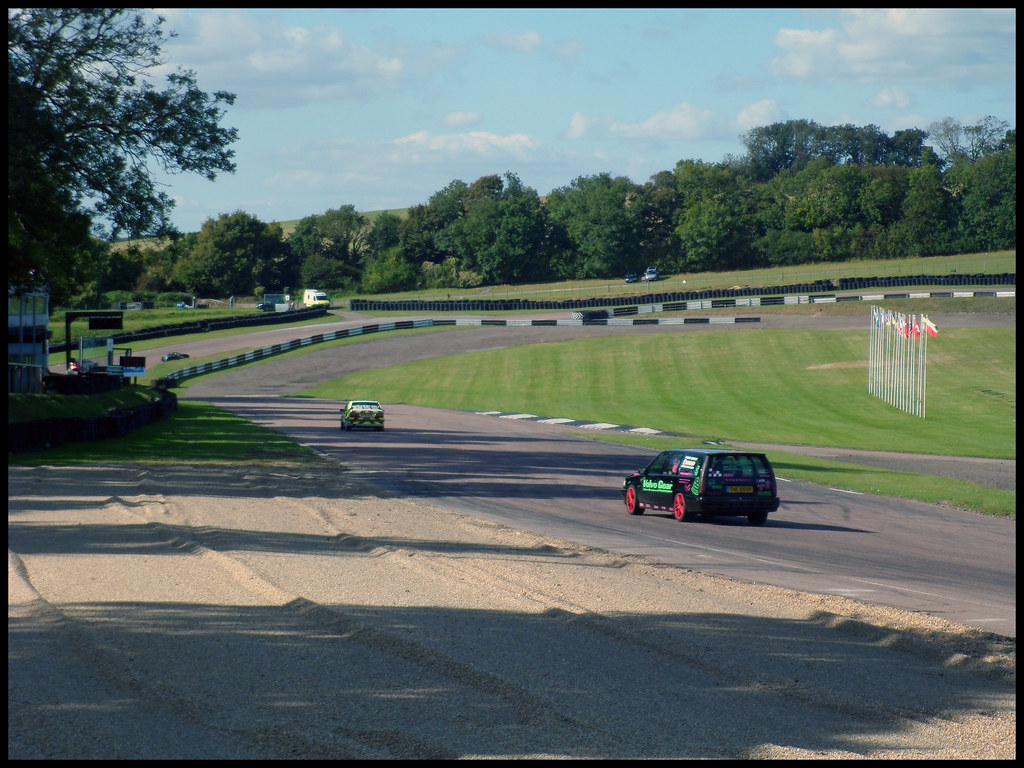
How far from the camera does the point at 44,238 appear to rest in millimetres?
26828

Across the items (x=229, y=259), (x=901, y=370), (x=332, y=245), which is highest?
(x=332, y=245)

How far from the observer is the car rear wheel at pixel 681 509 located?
20.0m

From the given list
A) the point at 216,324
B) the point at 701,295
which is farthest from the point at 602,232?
the point at 216,324

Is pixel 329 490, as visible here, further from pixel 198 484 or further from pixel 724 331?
pixel 724 331

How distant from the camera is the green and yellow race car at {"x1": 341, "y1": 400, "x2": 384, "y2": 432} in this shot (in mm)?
40750

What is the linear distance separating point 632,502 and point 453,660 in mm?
12272

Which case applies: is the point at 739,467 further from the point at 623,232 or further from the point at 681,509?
the point at 623,232

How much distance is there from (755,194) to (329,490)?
135m

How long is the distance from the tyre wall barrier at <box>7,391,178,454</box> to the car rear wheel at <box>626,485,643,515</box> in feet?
47.6

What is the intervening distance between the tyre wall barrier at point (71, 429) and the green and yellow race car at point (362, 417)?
7766mm

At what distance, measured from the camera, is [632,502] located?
68.8 feet

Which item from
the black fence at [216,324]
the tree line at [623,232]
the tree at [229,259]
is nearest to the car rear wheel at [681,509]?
the black fence at [216,324]

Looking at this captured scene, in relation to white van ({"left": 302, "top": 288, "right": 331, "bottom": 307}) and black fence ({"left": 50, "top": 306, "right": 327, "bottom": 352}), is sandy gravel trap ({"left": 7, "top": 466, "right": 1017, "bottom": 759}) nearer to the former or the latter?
black fence ({"left": 50, "top": 306, "right": 327, "bottom": 352})

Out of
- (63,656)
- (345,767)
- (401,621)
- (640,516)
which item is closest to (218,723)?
(345,767)
